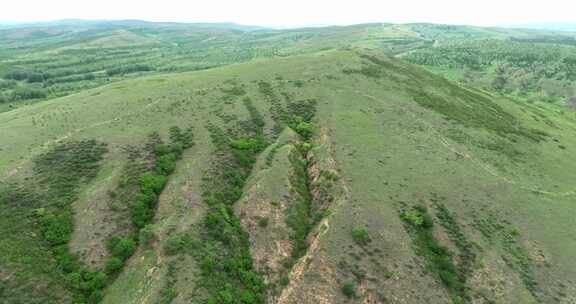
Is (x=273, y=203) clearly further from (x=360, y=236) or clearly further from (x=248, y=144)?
(x=248, y=144)

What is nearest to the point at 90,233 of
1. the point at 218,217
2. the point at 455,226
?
the point at 218,217

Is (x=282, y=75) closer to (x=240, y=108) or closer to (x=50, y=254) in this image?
(x=240, y=108)

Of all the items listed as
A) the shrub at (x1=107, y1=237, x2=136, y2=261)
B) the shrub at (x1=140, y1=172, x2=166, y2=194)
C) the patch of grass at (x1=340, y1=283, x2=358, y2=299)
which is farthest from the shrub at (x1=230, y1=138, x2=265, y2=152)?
the patch of grass at (x1=340, y1=283, x2=358, y2=299)

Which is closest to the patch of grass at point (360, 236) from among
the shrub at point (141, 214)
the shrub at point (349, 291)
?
the shrub at point (349, 291)

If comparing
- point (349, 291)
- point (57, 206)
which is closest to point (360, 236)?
point (349, 291)

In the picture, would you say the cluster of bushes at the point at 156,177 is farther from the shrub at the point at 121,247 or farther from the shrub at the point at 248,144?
the shrub at the point at 248,144

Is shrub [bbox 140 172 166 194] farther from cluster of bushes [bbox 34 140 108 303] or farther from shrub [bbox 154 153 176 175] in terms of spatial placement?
cluster of bushes [bbox 34 140 108 303]
